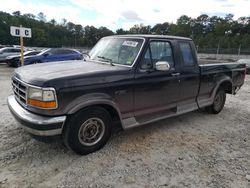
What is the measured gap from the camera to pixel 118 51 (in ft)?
14.6

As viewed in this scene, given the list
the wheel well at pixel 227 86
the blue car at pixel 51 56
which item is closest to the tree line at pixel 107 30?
the blue car at pixel 51 56

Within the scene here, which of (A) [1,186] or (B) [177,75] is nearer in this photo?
(A) [1,186]

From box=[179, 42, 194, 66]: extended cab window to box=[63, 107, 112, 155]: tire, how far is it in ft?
7.33

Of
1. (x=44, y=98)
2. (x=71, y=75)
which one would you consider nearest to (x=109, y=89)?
(x=71, y=75)

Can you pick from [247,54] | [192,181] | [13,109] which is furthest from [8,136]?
[247,54]

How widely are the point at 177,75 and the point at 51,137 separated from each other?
108 inches

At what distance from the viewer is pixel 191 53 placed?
5.20 meters

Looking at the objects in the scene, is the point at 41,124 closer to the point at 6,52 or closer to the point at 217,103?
the point at 217,103

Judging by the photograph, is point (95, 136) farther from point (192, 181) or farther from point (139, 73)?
point (192, 181)

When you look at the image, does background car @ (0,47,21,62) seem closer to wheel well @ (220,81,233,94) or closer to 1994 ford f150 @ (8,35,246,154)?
1994 ford f150 @ (8,35,246,154)

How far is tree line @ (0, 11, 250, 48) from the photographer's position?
217ft

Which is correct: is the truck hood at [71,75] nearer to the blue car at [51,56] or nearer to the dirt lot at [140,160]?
the dirt lot at [140,160]

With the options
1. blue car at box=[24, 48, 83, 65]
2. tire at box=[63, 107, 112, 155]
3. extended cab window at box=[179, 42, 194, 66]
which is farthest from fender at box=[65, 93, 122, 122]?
blue car at box=[24, 48, 83, 65]

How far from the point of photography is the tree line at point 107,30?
66188 millimetres
